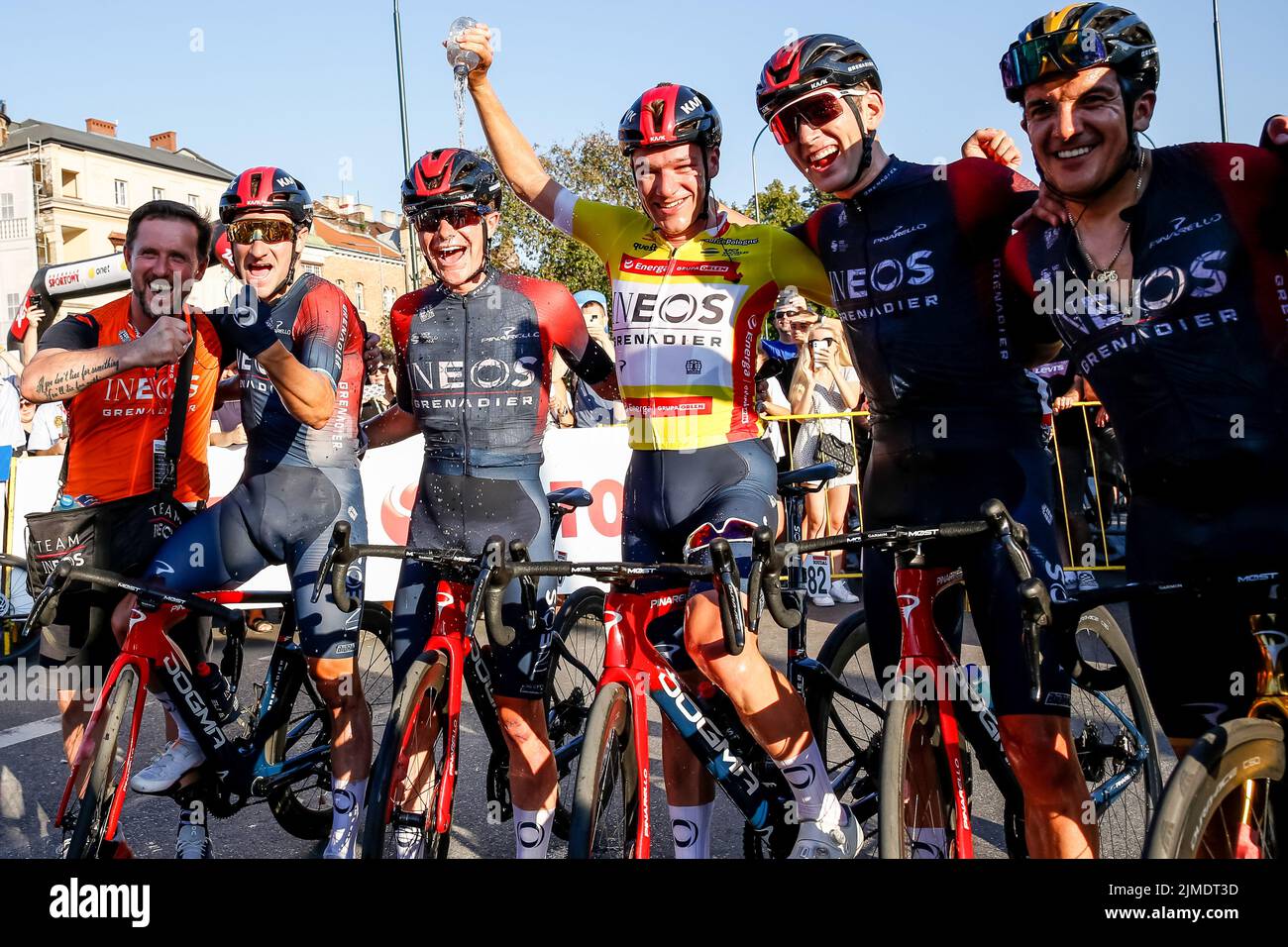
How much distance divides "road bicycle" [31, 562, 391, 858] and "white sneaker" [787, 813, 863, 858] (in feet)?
5.87

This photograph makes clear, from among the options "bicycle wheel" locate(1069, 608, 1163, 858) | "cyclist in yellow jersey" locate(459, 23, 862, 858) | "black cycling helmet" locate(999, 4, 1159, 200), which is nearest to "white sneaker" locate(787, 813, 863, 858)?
"cyclist in yellow jersey" locate(459, 23, 862, 858)

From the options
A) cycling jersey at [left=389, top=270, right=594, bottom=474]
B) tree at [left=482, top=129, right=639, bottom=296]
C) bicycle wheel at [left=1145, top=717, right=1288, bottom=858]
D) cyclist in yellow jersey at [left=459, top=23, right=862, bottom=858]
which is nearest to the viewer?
bicycle wheel at [left=1145, top=717, right=1288, bottom=858]

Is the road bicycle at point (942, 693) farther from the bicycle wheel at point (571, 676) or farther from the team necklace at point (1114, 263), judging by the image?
the bicycle wheel at point (571, 676)

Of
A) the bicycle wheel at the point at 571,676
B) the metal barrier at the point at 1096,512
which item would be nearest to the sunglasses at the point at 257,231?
the bicycle wheel at the point at 571,676

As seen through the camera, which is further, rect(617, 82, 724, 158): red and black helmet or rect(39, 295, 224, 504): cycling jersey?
rect(39, 295, 224, 504): cycling jersey

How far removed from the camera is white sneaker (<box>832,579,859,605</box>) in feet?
30.2

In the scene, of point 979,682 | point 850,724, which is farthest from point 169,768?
point 979,682

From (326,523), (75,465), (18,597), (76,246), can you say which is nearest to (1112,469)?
(326,523)

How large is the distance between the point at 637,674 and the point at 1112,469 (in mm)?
7007

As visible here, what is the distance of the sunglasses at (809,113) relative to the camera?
11.1 ft

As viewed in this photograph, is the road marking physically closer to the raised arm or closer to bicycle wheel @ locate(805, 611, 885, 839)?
the raised arm

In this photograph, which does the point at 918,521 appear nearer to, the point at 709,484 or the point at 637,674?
the point at 709,484

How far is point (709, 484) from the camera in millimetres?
3561

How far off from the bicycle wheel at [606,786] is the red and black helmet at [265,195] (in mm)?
2364
